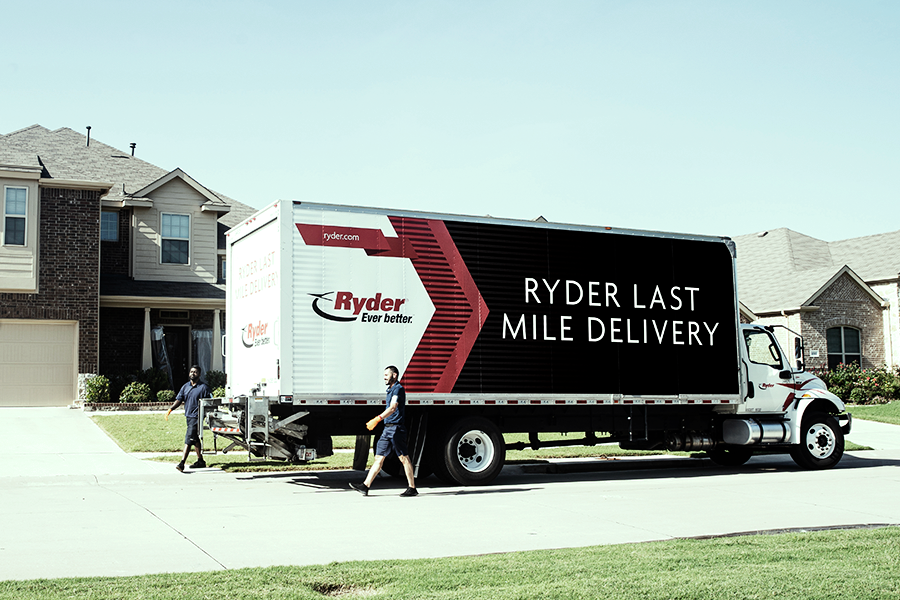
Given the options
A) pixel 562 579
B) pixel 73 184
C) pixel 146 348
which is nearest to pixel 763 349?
pixel 562 579

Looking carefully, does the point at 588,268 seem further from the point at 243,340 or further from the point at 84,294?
the point at 84,294

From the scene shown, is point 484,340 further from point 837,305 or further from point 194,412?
point 837,305

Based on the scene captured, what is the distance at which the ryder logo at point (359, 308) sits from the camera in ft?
40.9

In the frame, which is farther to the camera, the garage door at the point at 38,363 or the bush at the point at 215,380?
the bush at the point at 215,380

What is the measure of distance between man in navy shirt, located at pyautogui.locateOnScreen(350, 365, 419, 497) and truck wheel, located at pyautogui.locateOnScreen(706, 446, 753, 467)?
6.86 meters

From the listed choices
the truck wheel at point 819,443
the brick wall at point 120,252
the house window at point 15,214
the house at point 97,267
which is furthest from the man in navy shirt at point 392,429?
the brick wall at point 120,252

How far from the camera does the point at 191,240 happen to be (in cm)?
2962

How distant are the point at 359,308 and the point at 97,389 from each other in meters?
15.4

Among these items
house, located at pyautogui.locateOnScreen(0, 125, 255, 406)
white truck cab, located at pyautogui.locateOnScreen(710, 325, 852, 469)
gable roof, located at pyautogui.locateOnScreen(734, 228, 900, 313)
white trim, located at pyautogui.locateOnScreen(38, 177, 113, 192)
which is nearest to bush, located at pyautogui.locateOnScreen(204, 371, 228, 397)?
house, located at pyautogui.locateOnScreen(0, 125, 255, 406)

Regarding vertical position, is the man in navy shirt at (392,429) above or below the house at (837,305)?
below

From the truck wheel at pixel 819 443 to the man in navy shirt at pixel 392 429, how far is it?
7651 millimetres

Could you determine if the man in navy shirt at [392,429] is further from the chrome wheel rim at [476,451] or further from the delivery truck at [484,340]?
the chrome wheel rim at [476,451]

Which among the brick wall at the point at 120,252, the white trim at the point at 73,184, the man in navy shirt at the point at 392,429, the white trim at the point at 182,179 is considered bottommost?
the man in navy shirt at the point at 392,429

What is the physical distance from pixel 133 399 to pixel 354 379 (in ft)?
50.1
